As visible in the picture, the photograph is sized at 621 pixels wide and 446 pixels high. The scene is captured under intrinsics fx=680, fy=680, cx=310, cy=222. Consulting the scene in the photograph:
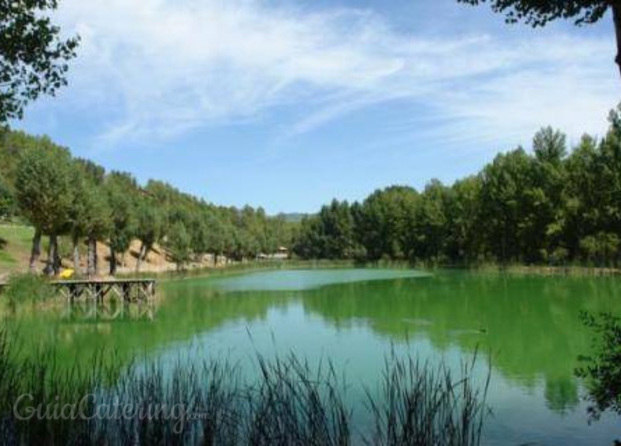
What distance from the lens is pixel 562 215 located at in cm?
5997

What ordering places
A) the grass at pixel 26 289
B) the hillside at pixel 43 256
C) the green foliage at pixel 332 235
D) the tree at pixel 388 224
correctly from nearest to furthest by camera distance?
1. the grass at pixel 26 289
2. the hillside at pixel 43 256
3. the tree at pixel 388 224
4. the green foliage at pixel 332 235

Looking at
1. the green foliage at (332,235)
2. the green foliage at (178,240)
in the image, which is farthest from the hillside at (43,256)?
the green foliage at (332,235)

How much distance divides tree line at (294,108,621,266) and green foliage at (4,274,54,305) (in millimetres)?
27994

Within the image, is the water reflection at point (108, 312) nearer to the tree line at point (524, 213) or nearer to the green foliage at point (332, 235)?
the tree line at point (524, 213)

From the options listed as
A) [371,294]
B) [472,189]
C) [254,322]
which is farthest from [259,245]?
[254,322]

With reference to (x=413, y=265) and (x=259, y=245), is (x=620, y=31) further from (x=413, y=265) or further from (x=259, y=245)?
(x=259, y=245)

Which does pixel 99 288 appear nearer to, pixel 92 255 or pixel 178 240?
pixel 92 255

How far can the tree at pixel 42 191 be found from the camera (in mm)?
36281

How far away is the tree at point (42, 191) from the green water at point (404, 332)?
660 cm

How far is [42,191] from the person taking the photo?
1428 inches

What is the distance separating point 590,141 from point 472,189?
74.9ft

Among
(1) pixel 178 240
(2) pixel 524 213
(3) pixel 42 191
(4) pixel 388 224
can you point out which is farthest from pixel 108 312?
(4) pixel 388 224

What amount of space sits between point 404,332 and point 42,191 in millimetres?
22533

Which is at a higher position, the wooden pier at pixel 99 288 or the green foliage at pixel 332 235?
the green foliage at pixel 332 235
